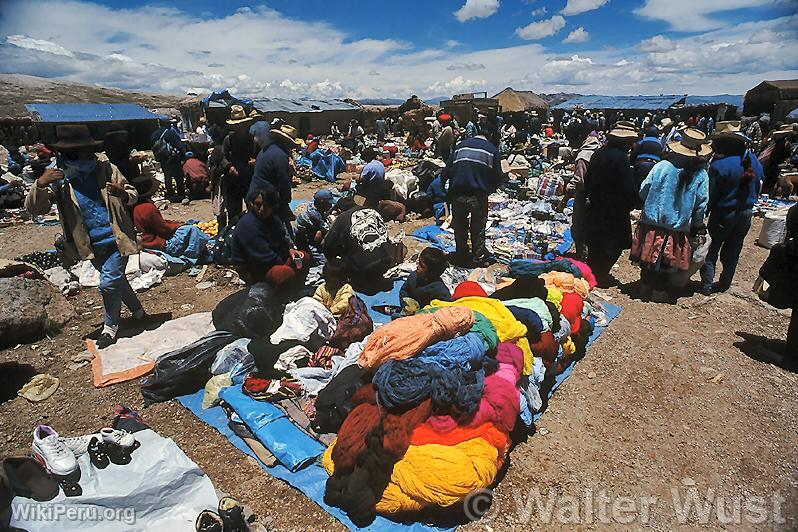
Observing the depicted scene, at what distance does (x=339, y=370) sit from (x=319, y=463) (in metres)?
0.81

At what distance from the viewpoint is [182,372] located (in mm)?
3656

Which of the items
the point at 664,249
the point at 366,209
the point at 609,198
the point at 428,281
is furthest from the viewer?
the point at 609,198

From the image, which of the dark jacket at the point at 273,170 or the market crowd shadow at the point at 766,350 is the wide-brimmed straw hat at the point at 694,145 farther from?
the dark jacket at the point at 273,170

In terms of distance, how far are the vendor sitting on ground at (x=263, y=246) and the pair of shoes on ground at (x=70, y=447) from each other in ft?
5.87

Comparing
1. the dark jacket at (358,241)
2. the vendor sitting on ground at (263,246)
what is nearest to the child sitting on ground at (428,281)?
the dark jacket at (358,241)

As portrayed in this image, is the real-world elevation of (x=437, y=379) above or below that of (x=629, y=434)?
above

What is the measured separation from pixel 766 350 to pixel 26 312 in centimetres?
761

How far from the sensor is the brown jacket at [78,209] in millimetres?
3904

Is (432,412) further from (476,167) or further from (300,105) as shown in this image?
(300,105)

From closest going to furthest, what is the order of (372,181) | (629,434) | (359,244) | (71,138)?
1. (629,434)
2. (71,138)
3. (359,244)
4. (372,181)

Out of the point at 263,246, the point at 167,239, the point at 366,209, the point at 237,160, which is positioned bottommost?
the point at 167,239

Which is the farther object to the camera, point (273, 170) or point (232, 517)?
point (273, 170)

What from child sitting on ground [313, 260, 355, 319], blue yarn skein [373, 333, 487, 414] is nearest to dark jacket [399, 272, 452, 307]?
child sitting on ground [313, 260, 355, 319]

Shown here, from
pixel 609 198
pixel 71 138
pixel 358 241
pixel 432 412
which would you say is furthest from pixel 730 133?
pixel 71 138
